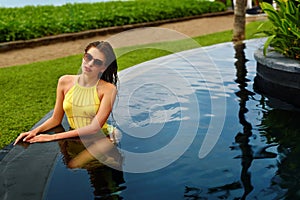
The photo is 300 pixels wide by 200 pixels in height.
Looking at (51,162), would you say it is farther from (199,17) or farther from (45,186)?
(199,17)

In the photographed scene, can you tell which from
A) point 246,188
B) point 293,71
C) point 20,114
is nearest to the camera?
point 246,188

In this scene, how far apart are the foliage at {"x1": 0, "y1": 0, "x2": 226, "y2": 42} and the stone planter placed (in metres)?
6.62

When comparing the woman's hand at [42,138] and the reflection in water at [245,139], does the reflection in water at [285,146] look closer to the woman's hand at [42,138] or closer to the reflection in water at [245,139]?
the reflection in water at [245,139]

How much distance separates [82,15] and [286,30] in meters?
8.54

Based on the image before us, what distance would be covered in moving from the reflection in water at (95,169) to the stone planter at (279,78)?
2.05 m

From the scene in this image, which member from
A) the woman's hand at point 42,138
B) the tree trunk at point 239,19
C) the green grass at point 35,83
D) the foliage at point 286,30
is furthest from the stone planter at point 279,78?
the tree trunk at point 239,19

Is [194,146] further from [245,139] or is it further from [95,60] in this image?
[95,60]

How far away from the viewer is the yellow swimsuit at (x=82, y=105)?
10.6ft

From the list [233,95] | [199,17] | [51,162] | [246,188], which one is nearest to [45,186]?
[51,162]

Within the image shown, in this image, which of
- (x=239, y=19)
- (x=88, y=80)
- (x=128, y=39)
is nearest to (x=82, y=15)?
(x=128, y=39)

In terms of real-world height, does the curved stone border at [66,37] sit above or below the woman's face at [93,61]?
below

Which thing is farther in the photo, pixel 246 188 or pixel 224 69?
pixel 224 69

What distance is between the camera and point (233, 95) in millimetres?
4492

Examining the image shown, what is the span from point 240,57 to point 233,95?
6.02 feet
